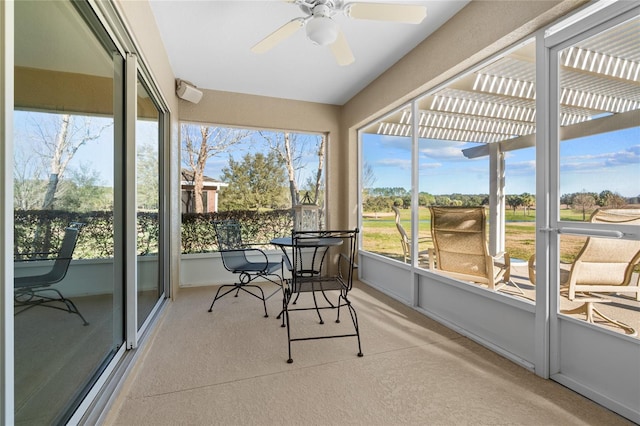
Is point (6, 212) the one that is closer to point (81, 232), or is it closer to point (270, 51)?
point (81, 232)

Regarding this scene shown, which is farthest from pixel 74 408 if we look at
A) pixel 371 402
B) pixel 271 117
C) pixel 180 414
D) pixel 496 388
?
pixel 271 117

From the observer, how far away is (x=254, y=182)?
4.66 m

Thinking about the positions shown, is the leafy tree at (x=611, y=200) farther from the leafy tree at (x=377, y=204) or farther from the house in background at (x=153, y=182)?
the leafy tree at (x=377, y=204)

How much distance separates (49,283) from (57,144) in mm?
549

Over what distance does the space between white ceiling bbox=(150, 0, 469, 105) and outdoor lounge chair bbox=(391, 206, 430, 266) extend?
1846 mm

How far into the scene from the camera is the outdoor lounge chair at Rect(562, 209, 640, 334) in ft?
5.28

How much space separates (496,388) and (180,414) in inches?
→ 74.3

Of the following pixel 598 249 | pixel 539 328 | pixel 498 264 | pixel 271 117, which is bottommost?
pixel 539 328

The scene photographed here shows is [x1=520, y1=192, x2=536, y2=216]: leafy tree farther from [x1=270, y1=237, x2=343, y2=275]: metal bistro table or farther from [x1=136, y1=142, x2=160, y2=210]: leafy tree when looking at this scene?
[x1=136, y1=142, x2=160, y2=210]: leafy tree

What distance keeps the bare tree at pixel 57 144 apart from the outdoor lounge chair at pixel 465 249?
283 centimetres

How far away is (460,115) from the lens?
288 cm

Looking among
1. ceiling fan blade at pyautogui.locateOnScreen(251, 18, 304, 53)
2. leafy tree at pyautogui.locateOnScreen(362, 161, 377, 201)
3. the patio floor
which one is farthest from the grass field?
ceiling fan blade at pyautogui.locateOnScreen(251, 18, 304, 53)

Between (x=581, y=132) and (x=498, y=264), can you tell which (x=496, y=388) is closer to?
(x=498, y=264)

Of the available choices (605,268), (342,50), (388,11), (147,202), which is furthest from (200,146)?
(605,268)
